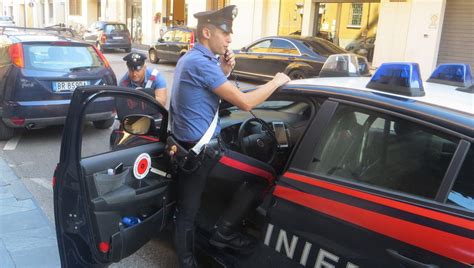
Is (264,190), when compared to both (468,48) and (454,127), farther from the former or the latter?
(468,48)

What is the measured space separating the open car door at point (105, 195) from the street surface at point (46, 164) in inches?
26.3

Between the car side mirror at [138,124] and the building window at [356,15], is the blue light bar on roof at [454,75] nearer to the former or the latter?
the car side mirror at [138,124]

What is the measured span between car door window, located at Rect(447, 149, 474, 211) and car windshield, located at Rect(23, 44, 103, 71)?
218 inches

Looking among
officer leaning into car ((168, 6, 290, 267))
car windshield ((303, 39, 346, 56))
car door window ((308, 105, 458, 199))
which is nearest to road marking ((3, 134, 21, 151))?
officer leaning into car ((168, 6, 290, 267))

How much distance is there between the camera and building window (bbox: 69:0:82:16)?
123 ft

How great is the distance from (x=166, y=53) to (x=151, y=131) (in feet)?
49.0

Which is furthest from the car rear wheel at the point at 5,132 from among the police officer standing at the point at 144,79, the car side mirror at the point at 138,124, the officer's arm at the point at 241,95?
the officer's arm at the point at 241,95

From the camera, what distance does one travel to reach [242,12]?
65.2 feet

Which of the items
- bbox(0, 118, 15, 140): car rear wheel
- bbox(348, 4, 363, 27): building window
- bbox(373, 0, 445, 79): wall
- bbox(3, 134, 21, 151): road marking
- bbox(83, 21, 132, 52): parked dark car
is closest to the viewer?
bbox(3, 134, 21, 151): road marking

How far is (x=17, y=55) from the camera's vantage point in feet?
19.1

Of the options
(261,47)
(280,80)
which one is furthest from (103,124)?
(261,47)

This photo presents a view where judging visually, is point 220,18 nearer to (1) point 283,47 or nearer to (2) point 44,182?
(2) point 44,182

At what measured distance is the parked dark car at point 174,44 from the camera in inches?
642

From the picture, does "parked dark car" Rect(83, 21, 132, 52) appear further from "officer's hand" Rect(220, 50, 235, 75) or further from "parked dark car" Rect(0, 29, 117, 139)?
"officer's hand" Rect(220, 50, 235, 75)
